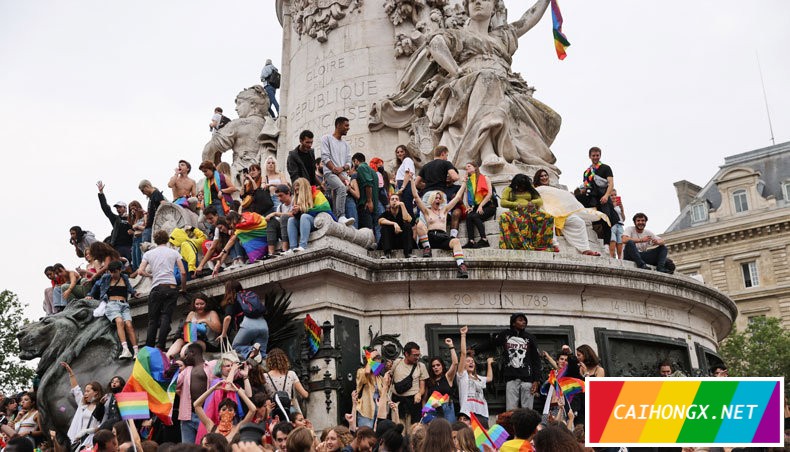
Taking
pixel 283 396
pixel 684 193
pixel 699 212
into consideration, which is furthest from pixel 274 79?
pixel 684 193

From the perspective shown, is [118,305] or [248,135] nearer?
[118,305]

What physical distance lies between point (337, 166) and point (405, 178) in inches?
45.2

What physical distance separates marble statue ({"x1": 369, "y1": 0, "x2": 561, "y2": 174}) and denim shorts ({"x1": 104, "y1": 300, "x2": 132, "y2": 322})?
23.1ft

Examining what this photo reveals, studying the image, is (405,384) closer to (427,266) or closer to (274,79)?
(427,266)

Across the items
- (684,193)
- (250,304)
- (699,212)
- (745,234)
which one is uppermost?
(684,193)

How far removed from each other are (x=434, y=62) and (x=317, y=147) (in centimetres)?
303

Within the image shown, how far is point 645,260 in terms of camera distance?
16594 millimetres

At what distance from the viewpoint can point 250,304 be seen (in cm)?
1295

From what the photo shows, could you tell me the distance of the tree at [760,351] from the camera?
40844 millimetres

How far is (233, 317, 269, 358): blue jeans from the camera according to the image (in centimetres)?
1286

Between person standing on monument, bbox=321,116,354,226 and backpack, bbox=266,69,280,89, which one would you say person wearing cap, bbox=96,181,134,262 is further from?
backpack, bbox=266,69,280,89

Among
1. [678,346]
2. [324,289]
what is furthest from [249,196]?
[678,346]

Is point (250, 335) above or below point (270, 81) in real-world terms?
below

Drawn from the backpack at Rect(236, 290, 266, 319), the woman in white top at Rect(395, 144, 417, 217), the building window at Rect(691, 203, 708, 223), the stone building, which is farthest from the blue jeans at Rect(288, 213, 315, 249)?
the building window at Rect(691, 203, 708, 223)
